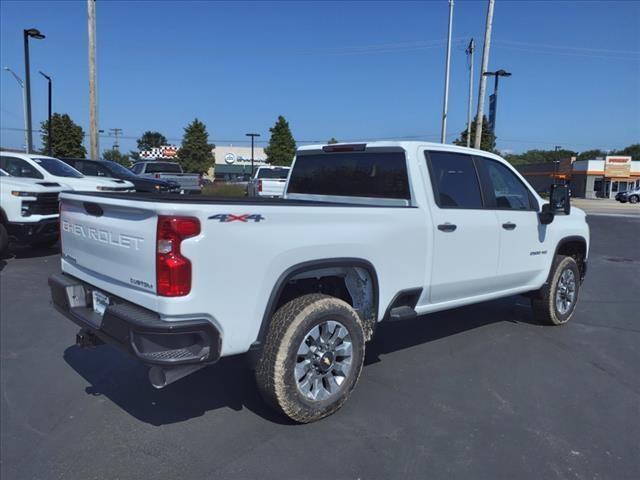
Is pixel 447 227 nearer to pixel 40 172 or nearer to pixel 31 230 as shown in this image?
pixel 31 230

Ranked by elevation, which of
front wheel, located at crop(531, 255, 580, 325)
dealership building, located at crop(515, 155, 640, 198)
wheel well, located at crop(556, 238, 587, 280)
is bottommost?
front wheel, located at crop(531, 255, 580, 325)

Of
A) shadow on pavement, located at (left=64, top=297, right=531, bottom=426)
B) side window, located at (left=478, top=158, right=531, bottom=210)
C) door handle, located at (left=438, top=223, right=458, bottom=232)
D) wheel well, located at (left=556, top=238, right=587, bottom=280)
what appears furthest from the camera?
wheel well, located at (left=556, top=238, right=587, bottom=280)

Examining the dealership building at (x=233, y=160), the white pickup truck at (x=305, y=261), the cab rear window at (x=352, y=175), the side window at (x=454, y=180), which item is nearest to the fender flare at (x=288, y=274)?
the white pickup truck at (x=305, y=261)

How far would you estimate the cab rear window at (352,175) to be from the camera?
14.4ft

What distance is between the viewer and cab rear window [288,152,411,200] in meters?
4.40

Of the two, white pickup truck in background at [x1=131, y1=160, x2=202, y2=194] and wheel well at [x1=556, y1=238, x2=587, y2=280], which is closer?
wheel well at [x1=556, y1=238, x2=587, y2=280]

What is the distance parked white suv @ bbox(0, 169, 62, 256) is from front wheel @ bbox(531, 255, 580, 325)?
8.13 metres

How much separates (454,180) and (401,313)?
1.36 m

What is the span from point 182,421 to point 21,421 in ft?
3.58

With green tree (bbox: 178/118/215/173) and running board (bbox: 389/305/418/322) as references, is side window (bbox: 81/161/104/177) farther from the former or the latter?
green tree (bbox: 178/118/215/173)

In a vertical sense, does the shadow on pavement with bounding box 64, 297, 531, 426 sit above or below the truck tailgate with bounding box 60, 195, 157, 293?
below

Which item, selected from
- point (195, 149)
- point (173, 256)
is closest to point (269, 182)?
point (173, 256)

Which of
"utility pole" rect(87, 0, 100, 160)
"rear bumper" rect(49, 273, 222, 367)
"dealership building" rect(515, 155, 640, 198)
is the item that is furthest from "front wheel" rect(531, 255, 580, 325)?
"dealership building" rect(515, 155, 640, 198)

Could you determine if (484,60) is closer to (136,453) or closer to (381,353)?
(381,353)
